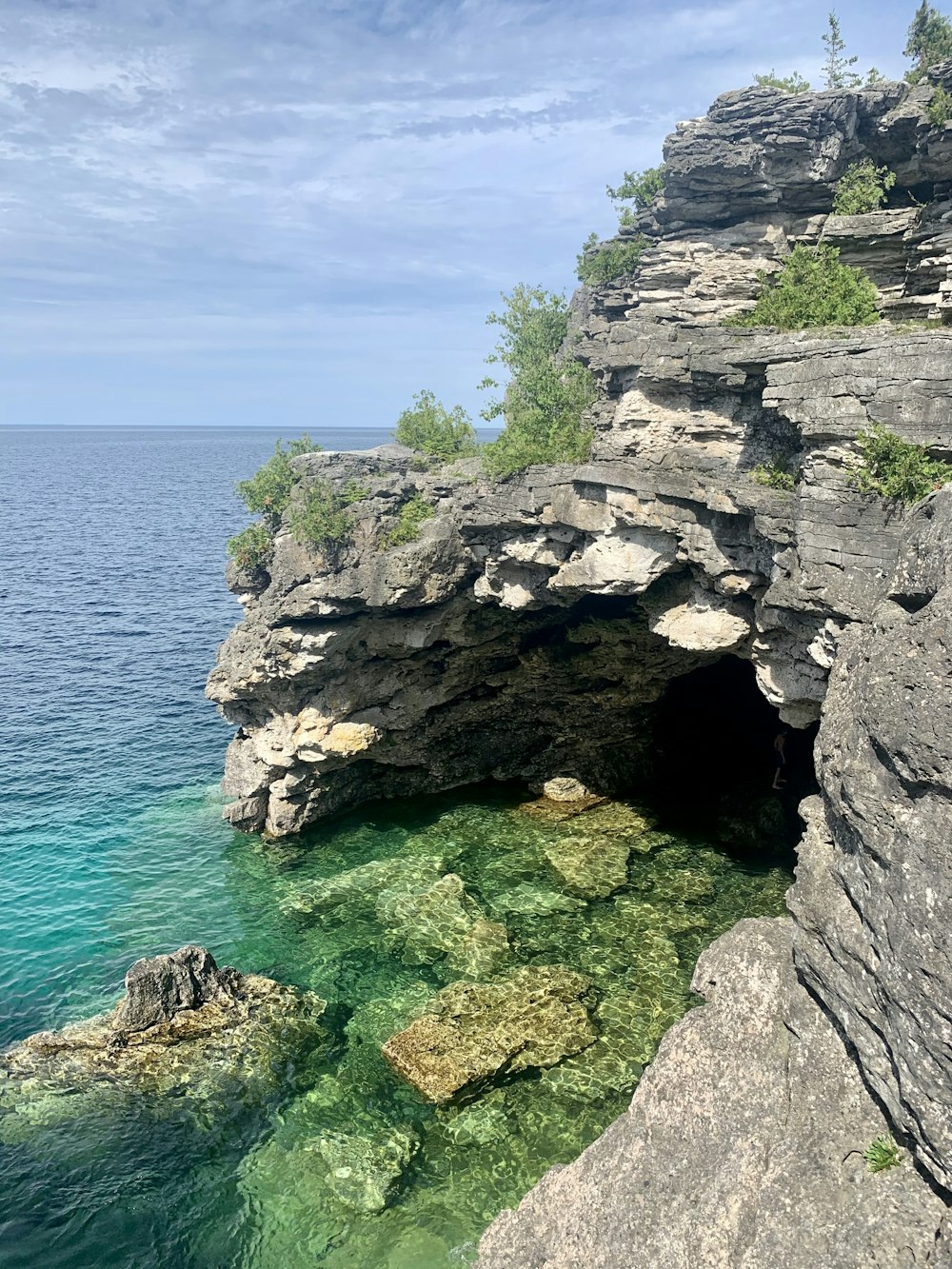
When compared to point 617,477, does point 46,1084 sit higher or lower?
lower

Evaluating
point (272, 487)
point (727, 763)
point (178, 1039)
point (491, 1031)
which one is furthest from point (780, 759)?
point (178, 1039)

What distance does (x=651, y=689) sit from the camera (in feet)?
108

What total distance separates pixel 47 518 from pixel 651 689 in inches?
3566

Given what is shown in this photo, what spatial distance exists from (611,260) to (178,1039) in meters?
27.4

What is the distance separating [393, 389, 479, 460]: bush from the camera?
107 feet

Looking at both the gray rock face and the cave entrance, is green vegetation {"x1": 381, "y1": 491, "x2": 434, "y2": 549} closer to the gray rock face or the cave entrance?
the cave entrance

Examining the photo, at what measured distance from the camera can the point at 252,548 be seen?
30.3 metres

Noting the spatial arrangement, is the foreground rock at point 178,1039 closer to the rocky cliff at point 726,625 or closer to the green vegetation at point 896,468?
the rocky cliff at point 726,625

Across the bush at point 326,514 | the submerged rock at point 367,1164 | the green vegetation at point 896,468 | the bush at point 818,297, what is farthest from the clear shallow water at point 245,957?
the bush at point 818,297

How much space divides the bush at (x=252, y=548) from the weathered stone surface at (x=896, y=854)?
71.3 ft

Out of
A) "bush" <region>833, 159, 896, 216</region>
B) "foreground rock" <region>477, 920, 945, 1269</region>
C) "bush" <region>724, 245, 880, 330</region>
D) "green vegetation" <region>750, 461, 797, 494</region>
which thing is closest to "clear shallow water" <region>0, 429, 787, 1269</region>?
"foreground rock" <region>477, 920, 945, 1269</region>

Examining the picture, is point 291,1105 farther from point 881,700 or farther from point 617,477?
point 617,477

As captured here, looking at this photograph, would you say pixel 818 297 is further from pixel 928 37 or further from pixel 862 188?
pixel 928 37

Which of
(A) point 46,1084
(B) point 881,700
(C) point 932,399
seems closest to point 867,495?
(C) point 932,399
